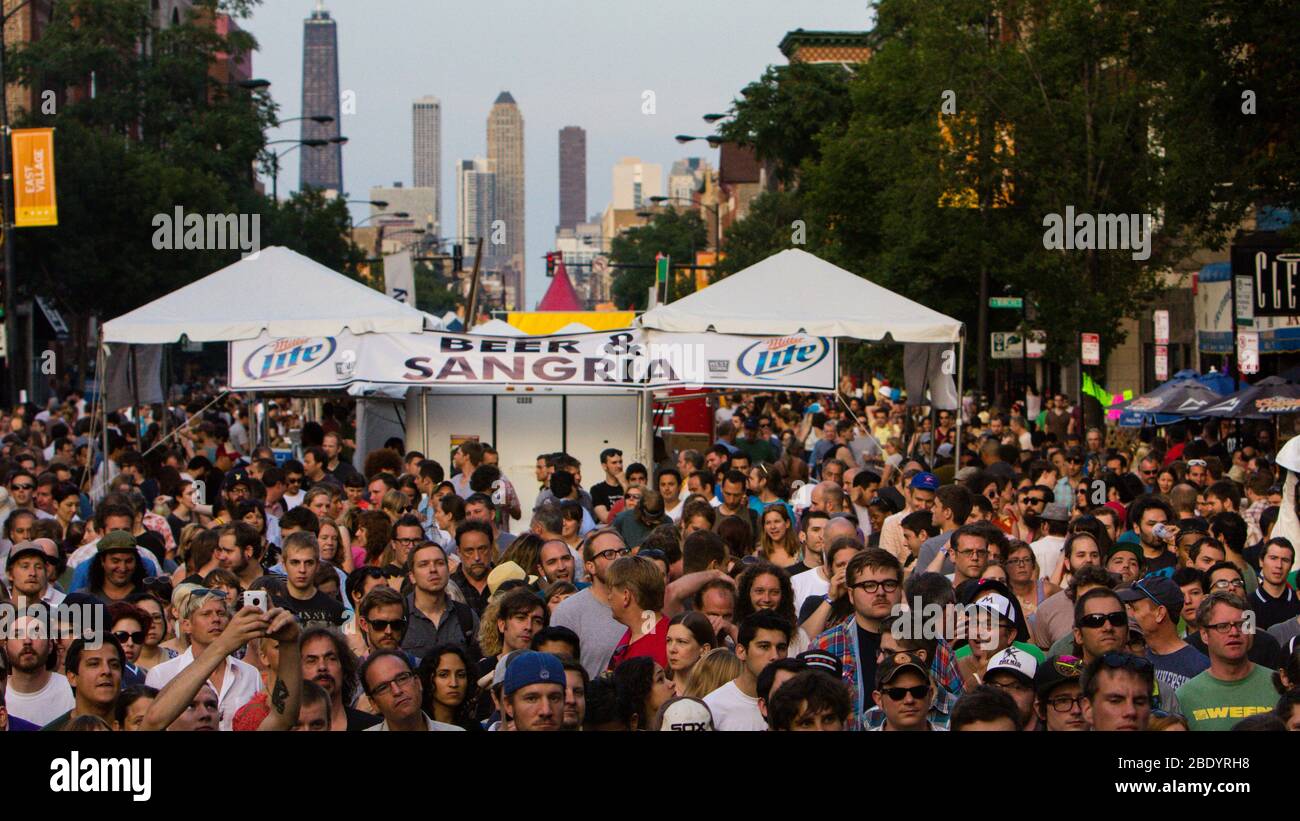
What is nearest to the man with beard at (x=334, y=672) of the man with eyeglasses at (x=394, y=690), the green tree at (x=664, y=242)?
the man with eyeglasses at (x=394, y=690)

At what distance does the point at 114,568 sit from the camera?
9.64 metres

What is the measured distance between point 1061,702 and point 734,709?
47.7 inches

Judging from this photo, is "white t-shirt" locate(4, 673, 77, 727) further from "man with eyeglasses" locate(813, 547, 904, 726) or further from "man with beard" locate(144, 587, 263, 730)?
"man with eyeglasses" locate(813, 547, 904, 726)

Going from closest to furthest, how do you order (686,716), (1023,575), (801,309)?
(686,716) → (1023,575) → (801,309)

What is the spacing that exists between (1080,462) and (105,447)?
9023mm

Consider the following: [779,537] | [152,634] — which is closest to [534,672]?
[152,634]

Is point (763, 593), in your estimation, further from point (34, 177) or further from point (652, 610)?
point (34, 177)

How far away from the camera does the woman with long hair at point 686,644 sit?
7.39 meters

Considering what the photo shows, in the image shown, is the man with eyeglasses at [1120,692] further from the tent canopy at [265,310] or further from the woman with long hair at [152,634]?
the tent canopy at [265,310]

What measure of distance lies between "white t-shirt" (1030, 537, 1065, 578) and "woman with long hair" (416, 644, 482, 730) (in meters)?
5.28

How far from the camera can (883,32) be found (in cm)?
5650

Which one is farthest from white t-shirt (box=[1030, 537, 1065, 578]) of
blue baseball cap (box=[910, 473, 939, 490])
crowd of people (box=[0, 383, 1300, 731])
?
blue baseball cap (box=[910, 473, 939, 490])

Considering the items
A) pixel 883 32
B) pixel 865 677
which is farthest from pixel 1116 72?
pixel 865 677
